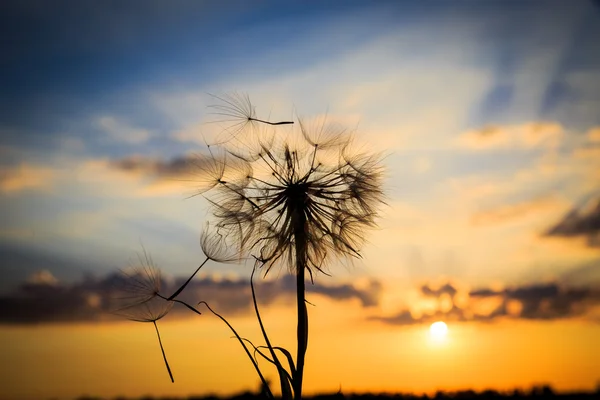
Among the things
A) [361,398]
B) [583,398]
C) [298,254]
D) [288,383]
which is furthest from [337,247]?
[583,398]

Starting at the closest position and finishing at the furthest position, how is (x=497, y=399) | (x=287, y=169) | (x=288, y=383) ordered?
(x=288, y=383)
(x=287, y=169)
(x=497, y=399)

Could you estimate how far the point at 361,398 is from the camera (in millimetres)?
12531

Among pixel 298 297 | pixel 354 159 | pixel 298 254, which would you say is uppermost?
pixel 354 159

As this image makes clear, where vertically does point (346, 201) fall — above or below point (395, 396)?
above

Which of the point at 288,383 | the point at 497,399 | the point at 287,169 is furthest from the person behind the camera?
the point at 497,399

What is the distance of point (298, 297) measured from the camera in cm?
1080

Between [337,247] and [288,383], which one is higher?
[337,247]

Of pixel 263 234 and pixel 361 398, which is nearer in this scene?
pixel 263 234

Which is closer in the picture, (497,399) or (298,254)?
(298,254)

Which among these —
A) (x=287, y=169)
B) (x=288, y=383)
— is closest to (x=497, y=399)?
(x=288, y=383)

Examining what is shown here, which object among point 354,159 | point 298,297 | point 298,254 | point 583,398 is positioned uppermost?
point 354,159

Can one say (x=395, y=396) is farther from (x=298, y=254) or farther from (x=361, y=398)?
(x=298, y=254)

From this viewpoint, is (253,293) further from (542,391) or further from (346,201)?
(542,391)

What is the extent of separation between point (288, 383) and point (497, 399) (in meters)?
4.38
